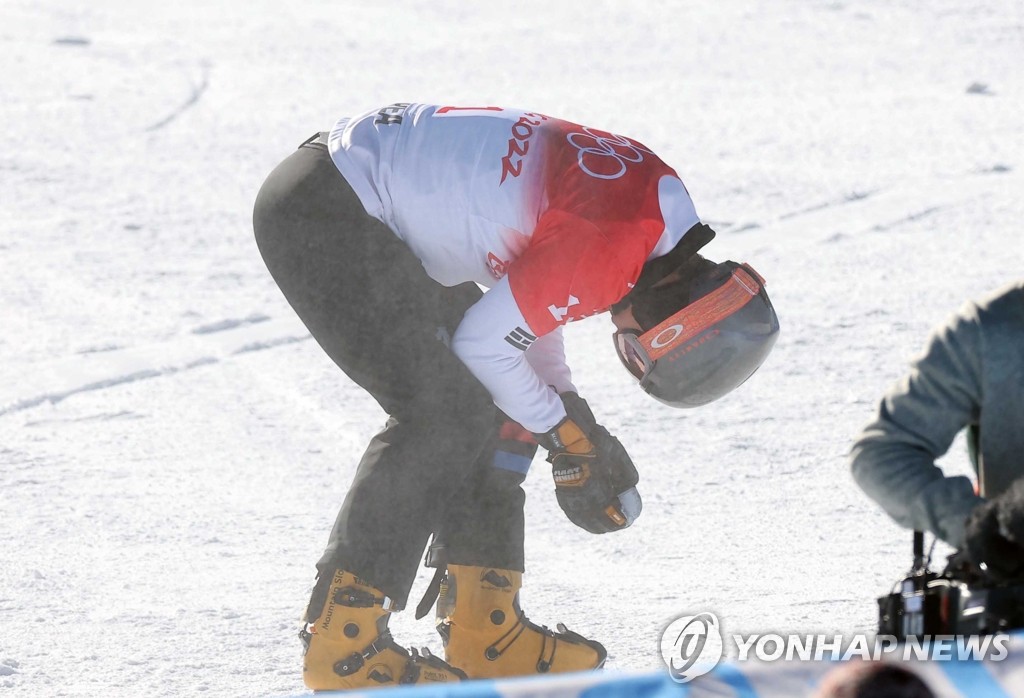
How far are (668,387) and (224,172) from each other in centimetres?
584

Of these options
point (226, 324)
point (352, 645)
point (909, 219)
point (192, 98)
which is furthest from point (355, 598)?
point (192, 98)

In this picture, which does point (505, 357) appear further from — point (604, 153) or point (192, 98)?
point (192, 98)

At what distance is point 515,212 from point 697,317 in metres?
0.48

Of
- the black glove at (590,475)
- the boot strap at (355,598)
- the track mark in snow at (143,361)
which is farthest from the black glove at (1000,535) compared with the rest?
the track mark in snow at (143,361)

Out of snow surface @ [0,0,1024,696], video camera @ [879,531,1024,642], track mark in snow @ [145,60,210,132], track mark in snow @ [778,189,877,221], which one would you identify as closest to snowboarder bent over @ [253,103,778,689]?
snow surface @ [0,0,1024,696]

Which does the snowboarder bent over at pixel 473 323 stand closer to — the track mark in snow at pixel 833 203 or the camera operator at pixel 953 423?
the camera operator at pixel 953 423

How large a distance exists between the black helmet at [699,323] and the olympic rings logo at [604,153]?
0.73ft

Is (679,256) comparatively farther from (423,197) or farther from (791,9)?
(791,9)

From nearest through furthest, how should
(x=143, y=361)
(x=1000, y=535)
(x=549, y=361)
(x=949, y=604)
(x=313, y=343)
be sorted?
1. (x=1000, y=535)
2. (x=949, y=604)
3. (x=549, y=361)
4. (x=143, y=361)
5. (x=313, y=343)

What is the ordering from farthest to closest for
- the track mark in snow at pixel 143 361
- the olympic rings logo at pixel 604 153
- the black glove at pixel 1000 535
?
the track mark in snow at pixel 143 361 → the olympic rings logo at pixel 604 153 → the black glove at pixel 1000 535

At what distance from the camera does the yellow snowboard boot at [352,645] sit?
3.17m

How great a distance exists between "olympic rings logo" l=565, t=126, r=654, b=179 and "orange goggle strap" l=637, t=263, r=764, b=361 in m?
0.35

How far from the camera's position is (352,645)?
126 inches

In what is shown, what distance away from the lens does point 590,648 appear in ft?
11.5
